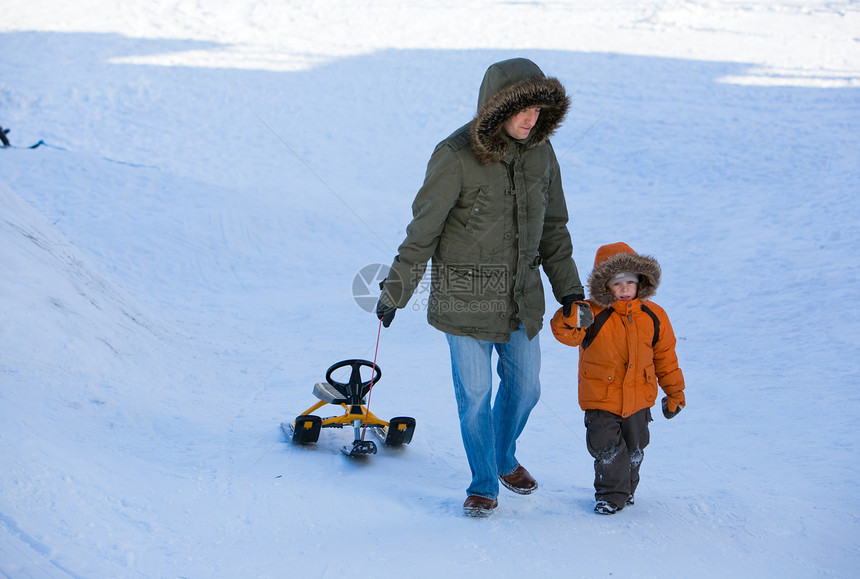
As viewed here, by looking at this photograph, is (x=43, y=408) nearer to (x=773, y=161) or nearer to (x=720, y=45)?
(x=773, y=161)

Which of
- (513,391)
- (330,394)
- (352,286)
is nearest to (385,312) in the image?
(513,391)

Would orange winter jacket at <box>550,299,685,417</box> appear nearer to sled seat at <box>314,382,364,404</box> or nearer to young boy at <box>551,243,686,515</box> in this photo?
young boy at <box>551,243,686,515</box>

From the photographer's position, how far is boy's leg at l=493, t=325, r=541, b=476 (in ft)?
11.1

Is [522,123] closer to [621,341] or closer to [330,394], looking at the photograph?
[621,341]

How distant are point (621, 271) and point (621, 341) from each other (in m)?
0.31

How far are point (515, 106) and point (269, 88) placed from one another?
14.2 meters

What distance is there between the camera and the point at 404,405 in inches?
212

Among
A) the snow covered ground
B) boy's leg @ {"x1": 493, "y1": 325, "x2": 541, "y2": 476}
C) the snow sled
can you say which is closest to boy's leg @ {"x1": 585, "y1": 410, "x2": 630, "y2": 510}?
the snow covered ground

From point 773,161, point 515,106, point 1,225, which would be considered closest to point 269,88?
point 773,161

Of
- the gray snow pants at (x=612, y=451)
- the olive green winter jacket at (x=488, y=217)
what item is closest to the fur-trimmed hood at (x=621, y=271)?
the olive green winter jacket at (x=488, y=217)

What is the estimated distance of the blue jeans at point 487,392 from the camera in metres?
3.24

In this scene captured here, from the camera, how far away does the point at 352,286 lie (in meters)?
8.66

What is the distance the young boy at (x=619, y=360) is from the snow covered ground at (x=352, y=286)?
0.76ft

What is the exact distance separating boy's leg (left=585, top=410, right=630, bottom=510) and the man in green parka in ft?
1.10
